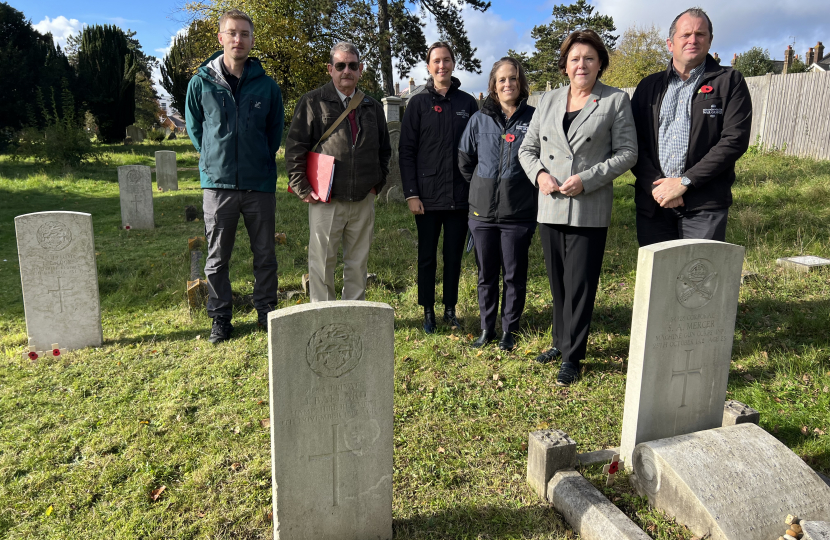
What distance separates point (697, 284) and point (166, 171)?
13796mm

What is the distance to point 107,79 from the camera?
25875 mm

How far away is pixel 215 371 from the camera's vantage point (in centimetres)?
432

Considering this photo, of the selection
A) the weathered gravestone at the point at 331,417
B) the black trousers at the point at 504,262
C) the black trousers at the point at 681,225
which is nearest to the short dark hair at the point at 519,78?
the black trousers at the point at 504,262

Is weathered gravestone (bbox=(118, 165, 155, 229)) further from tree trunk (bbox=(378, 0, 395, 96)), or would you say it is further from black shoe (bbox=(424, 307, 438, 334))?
tree trunk (bbox=(378, 0, 395, 96))

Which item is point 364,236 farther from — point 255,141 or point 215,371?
point 215,371

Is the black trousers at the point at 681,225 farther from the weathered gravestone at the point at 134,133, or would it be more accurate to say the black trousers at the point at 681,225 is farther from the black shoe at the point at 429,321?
the weathered gravestone at the point at 134,133

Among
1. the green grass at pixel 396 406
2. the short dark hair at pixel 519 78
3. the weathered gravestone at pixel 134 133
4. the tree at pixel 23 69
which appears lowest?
the green grass at pixel 396 406

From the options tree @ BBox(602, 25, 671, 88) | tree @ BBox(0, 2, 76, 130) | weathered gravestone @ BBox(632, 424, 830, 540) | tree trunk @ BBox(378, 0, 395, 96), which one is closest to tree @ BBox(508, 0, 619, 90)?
tree @ BBox(602, 25, 671, 88)

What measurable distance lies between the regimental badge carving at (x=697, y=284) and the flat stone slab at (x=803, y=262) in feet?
12.4

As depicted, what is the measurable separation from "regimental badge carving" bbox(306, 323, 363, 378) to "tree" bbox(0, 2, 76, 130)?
22323 mm

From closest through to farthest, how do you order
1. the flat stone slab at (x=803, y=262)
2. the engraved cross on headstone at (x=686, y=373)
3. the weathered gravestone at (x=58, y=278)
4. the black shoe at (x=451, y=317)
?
the engraved cross on headstone at (x=686, y=373), the weathered gravestone at (x=58, y=278), the black shoe at (x=451, y=317), the flat stone slab at (x=803, y=262)

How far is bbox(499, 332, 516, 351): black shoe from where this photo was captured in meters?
4.55

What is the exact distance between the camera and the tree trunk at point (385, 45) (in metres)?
22.3

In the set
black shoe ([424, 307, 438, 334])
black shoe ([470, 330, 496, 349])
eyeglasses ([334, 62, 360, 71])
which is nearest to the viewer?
eyeglasses ([334, 62, 360, 71])
